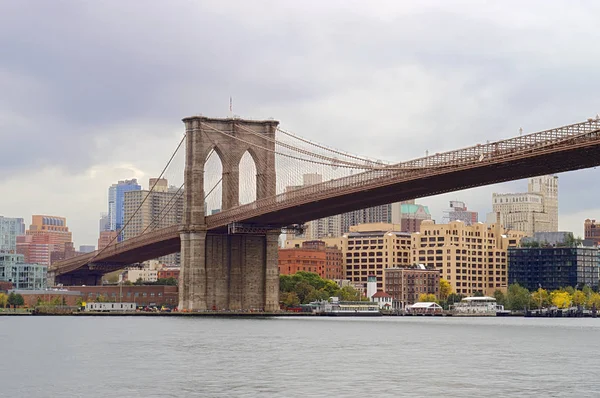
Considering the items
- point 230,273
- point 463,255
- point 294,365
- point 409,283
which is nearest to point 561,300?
point 409,283

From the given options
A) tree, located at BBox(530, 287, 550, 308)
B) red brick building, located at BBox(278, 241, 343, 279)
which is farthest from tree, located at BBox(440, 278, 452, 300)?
red brick building, located at BBox(278, 241, 343, 279)

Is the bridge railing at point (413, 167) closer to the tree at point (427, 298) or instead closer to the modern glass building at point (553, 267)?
the tree at point (427, 298)

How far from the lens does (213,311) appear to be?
75.6 m

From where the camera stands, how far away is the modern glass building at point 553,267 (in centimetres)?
14675

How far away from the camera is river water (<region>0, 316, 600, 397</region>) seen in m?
28.1

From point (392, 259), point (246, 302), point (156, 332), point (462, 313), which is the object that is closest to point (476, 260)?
point (392, 259)

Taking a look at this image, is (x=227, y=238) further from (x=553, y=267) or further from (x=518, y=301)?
(x=553, y=267)

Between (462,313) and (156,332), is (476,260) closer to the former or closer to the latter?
(462,313)

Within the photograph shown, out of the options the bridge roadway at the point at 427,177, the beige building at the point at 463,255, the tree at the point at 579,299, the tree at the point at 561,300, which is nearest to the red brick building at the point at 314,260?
the beige building at the point at 463,255

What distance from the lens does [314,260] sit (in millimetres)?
144875

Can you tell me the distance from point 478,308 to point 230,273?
4536 centimetres

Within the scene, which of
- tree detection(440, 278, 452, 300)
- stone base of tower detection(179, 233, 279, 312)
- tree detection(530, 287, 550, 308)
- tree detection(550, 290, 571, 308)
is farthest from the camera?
tree detection(440, 278, 452, 300)

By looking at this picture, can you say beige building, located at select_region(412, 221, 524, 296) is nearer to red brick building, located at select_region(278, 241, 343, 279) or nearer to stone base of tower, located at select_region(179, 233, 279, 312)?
red brick building, located at select_region(278, 241, 343, 279)

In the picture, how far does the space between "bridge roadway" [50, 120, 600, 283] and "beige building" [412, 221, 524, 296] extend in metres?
69.8
